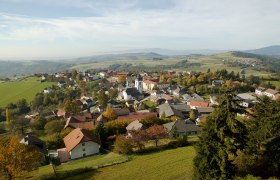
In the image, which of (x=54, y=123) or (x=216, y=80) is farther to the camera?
(x=216, y=80)

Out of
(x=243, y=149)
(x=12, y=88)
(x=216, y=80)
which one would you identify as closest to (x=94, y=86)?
(x=12, y=88)

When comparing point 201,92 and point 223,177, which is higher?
point 223,177

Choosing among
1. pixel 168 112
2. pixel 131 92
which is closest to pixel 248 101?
pixel 168 112

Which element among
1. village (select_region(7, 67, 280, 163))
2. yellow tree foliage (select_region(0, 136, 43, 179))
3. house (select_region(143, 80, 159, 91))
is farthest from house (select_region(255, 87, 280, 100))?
yellow tree foliage (select_region(0, 136, 43, 179))

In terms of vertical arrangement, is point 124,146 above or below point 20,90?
above

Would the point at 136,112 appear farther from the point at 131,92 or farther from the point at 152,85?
the point at 152,85

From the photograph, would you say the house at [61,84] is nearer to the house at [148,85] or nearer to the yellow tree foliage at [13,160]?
the house at [148,85]

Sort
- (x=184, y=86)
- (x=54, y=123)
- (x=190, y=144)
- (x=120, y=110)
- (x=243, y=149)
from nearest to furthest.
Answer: (x=243, y=149), (x=190, y=144), (x=54, y=123), (x=120, y=110), (x=184, y=86)

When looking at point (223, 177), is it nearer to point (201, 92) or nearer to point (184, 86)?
point (201, 92)
